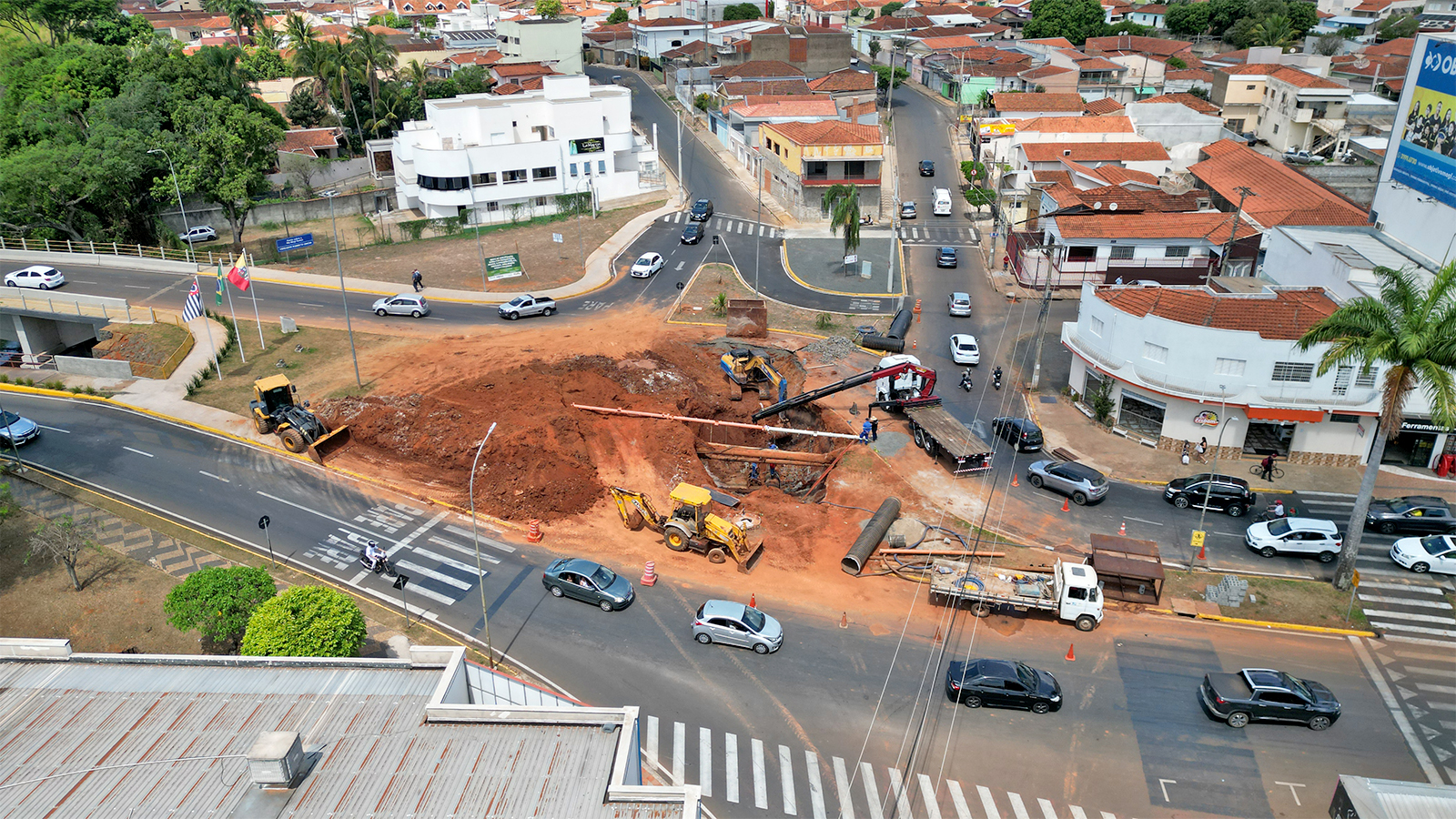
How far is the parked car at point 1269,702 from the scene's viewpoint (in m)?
28.6

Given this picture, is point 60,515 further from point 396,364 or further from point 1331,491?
point 1331,491

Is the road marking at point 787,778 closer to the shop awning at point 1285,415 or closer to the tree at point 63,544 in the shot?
the tree at point 63,544

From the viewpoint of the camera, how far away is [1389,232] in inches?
A: 2183

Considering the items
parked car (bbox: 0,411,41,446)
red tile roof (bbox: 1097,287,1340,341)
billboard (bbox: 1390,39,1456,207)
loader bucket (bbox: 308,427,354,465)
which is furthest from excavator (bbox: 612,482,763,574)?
billboard (bbox: 1390,39,1456,207)

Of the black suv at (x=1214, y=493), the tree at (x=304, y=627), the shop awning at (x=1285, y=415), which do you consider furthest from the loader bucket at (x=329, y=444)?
the shop awning at (x=1285, y=415)

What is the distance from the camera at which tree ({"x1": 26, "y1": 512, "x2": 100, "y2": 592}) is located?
112ft

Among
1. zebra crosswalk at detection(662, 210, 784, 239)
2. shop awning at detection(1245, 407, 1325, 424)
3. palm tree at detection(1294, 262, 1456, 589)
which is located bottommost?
zebra crosswalk at detection(662, 210, 784, 239)

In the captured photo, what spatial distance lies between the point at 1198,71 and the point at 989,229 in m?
62.8

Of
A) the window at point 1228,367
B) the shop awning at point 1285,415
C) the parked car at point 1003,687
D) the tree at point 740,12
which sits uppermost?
the tree at point 740,12

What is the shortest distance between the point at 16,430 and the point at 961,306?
55068 mm

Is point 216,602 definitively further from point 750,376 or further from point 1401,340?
point 1401,340

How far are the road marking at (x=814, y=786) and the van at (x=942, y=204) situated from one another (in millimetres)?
65867

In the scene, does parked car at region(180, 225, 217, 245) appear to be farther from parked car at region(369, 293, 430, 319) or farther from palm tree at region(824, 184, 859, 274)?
palm tree at region(824, 184, 859, 274)

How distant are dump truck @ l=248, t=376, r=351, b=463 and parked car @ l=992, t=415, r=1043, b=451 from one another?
110 feet
